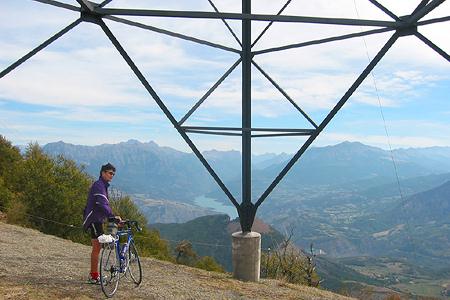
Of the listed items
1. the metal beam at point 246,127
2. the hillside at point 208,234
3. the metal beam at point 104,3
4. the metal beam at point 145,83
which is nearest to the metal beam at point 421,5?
the metal beam at point 246,127

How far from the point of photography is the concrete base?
13.2 meters

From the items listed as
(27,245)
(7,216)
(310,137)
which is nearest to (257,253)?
(310,137)

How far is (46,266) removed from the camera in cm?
1178

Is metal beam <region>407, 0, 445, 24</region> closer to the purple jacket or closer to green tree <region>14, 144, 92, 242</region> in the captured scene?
the purple jacket

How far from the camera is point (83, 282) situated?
10125 millimetres

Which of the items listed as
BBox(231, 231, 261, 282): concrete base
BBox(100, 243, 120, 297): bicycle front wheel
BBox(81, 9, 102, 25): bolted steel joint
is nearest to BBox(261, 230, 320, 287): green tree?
BBox(231, 231, 261, 282): concrete base

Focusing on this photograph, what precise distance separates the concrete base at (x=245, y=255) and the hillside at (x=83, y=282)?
388 millimetres

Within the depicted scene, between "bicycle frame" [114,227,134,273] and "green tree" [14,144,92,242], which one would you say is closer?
"bicycle frame" [114,227,134,273]

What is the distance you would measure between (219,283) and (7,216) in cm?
2631

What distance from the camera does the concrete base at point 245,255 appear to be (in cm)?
1323

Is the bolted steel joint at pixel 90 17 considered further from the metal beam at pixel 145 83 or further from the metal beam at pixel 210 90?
the metal beam at pixel 210 90

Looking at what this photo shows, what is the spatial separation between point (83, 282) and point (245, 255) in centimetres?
498

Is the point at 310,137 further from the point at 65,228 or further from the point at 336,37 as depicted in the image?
the point at 65,228

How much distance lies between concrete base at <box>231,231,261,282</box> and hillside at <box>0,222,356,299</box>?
0.39 metres
